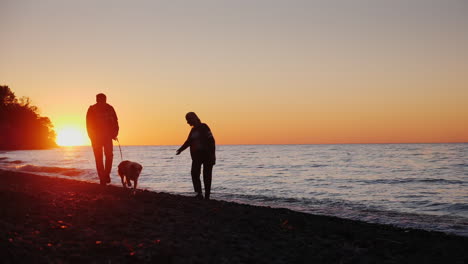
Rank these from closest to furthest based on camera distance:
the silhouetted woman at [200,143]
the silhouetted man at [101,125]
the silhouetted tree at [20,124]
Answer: the silhouetted woman at [200,143]
the silhouetted man at [101,125]
the silhouetted tree at [20,124]

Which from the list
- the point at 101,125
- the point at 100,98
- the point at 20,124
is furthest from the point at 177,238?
the point at 20,124

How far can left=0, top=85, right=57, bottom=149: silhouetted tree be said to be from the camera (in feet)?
286

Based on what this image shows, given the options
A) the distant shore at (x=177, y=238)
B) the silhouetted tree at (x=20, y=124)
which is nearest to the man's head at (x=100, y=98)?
the distant shore at (x=177, y=238)

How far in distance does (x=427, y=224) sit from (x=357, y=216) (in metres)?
2.01

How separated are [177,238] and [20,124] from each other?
115m

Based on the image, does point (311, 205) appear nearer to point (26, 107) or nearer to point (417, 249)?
point (417, 249)

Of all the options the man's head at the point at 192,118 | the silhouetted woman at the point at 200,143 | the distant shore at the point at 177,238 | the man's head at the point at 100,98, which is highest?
the man's head at the point at 100,98

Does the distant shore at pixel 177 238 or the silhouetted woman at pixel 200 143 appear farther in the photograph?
the silhouetted woman at pixel 200 143

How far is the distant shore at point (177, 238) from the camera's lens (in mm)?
4402

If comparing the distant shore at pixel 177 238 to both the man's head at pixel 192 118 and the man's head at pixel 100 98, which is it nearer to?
the man's head at pixel 192 118

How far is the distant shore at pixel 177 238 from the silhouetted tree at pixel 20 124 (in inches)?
3545

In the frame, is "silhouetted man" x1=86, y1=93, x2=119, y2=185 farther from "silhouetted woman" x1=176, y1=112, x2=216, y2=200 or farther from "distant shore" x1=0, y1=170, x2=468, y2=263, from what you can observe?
"distant shore" x1=0, y1=170, x2=468, y2=263

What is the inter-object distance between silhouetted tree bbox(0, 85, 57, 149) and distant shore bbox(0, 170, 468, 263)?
90.0 meters

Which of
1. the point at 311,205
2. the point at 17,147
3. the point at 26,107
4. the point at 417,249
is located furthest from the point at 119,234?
the point at 17,147
